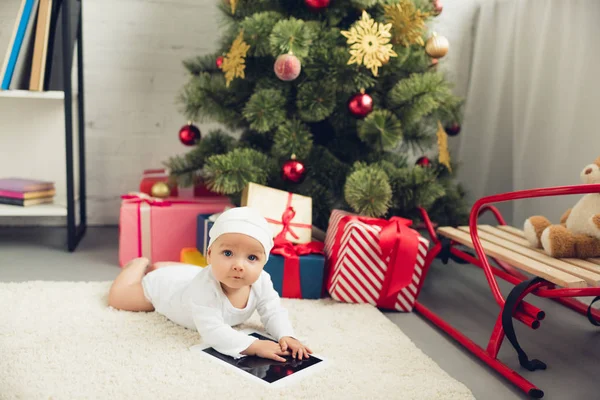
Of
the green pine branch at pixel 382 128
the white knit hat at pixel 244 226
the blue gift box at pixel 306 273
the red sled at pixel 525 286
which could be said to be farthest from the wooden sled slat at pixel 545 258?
the white knit hat at pixel 244 226

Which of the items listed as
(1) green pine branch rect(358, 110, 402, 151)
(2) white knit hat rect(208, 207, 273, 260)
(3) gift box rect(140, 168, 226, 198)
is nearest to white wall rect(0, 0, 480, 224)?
(3) gift box rect(140, 168, 226, 198)

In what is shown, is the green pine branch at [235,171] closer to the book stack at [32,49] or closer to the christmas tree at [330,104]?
the christmas tree at [330,104]

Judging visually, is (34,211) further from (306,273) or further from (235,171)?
(306,273)

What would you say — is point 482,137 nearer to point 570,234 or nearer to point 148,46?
point 570,234

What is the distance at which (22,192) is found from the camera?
2.04m

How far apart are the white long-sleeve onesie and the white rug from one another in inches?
1.9

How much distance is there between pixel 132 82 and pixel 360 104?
1.12 metres

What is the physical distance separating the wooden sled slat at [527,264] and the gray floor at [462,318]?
0.72ft

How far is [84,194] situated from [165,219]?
0.61 metres

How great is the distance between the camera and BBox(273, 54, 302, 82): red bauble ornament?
164 cm

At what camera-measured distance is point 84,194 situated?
7.65 feet

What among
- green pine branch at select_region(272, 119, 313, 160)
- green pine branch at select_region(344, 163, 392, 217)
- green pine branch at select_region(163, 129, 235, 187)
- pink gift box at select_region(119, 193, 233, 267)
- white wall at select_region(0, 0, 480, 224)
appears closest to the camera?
green pine branch at select_region(344, 163, 392, 217)

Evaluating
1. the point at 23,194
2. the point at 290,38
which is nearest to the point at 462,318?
the point at 290,38

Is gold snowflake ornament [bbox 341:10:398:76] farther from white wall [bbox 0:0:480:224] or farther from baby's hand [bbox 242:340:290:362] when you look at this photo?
baby's hand [bbox 242:340:290:362]
